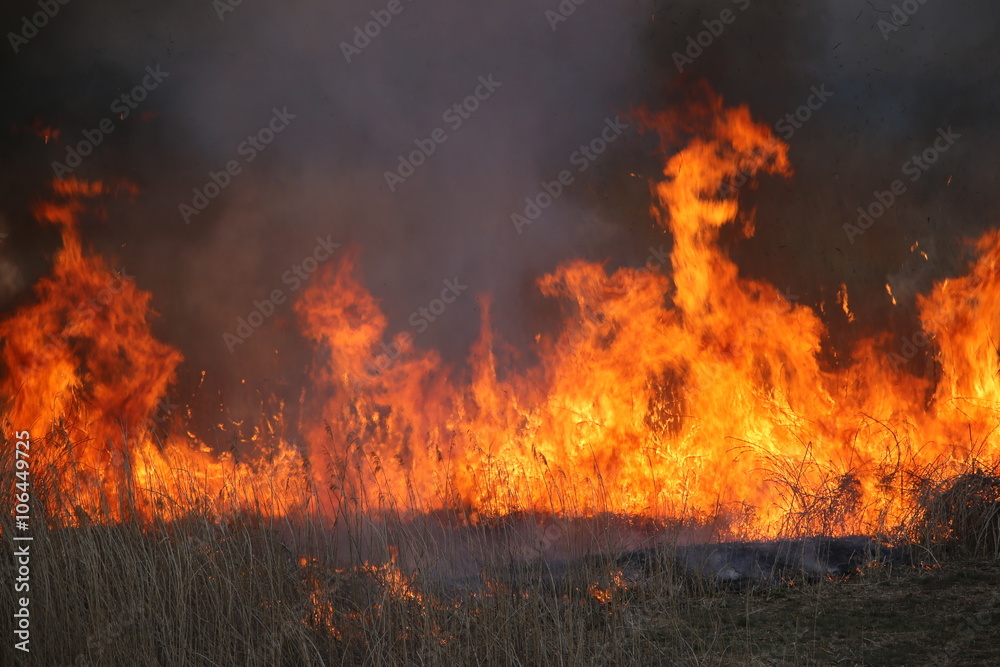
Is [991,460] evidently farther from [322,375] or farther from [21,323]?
[21,323]

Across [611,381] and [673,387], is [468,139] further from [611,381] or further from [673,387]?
[673,387]

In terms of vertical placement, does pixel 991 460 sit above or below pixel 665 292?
below

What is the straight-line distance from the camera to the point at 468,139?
799cm

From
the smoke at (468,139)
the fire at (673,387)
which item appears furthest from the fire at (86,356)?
the fire at (673,387)

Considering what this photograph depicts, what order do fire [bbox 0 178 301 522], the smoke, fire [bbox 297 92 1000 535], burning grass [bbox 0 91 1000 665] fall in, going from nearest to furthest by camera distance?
burning grass [bbox 0 91 1000 665]
fire [bbox 297 92 1000 535]
fire [bbox 0 178 301 522]
the smoke

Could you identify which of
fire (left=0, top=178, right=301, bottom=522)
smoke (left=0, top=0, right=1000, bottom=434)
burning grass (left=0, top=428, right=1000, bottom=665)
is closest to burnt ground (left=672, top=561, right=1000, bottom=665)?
burning grass (left=0, top=428, right=1000, bottom=665)

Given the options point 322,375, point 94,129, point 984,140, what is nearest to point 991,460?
point 984,140

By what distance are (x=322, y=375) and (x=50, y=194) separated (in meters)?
3.11

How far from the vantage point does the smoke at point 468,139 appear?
25.1 ft

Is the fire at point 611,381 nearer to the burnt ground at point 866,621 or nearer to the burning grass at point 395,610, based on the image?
the burnt ground at point 866,621

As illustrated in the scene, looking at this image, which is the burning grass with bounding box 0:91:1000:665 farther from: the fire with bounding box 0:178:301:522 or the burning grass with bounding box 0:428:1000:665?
the burning grass with bounding box 0:428:1000:665

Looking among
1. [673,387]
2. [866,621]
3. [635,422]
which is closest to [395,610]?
[866,621]

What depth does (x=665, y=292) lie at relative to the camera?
7.56 m

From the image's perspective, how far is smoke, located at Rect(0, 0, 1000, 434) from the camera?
7660mm
